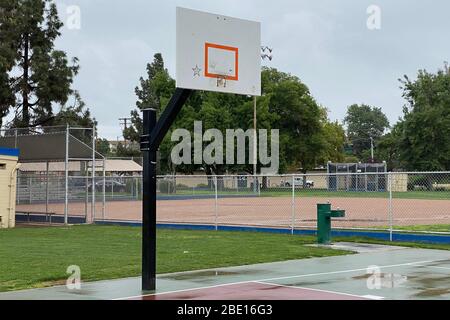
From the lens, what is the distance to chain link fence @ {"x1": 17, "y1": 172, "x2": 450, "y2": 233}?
25.8 m

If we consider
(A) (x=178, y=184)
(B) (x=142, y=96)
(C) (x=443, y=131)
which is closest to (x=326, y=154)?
(C) (x=443, y=131)

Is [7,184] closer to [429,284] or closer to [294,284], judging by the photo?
[294,284]

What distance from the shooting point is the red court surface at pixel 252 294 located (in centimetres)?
1004

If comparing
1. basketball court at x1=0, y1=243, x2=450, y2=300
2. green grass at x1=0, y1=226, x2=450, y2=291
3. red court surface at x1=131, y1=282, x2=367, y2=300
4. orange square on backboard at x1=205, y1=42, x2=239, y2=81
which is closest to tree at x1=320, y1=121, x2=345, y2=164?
green grass at x1=0, y1=226, x2=450, y2=291

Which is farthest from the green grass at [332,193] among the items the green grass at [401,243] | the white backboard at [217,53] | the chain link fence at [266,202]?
the white backboard at [217,53]

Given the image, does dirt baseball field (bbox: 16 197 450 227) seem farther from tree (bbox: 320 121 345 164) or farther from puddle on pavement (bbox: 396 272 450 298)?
tree (bbox: 320 121 345 164)

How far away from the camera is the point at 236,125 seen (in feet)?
220

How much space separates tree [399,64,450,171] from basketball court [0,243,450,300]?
57.3 m

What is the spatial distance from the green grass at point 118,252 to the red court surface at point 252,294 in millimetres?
2435

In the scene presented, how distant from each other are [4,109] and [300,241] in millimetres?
29665

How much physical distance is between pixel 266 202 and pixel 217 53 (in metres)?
28.6

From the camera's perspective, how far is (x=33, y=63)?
142ft
